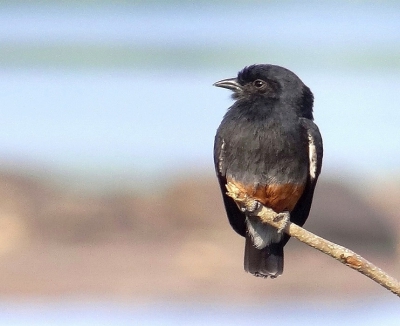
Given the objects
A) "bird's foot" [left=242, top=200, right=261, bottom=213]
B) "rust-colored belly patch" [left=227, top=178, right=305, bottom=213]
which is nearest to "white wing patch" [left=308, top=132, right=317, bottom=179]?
"rust-colored belly patch" [left=227, top=178, right=305, bottom=213]

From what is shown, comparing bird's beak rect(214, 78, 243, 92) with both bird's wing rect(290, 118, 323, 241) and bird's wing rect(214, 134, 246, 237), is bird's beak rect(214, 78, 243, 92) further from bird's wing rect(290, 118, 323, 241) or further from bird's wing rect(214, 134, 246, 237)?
bird's wing rect(290, 118, 323, 241)

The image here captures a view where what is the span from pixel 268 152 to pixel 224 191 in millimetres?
432

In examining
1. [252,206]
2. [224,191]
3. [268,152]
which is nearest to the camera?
[252,206]

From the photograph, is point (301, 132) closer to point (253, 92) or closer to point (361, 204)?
point (253, 92)

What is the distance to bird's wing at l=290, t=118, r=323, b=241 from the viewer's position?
249 inches

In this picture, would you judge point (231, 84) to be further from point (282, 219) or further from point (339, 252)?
point (339, 252)

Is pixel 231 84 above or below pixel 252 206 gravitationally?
above

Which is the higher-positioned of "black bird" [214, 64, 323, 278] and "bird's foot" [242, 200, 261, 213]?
"black bird" [214, 64, 323, 278]

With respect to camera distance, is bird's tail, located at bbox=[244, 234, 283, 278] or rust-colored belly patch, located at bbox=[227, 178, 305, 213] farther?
bird's tail, located at bbox=[244, 234, 283, 278]

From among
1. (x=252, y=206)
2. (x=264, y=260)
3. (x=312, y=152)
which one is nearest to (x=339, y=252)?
(x=252, y=206)

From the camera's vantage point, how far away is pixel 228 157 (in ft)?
20.6

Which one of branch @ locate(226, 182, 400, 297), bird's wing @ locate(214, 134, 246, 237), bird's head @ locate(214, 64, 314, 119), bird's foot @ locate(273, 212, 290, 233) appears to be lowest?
branch @ locate(226, 182, 400, 297)

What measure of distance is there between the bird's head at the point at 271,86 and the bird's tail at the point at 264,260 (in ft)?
2.67

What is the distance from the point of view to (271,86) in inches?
258
